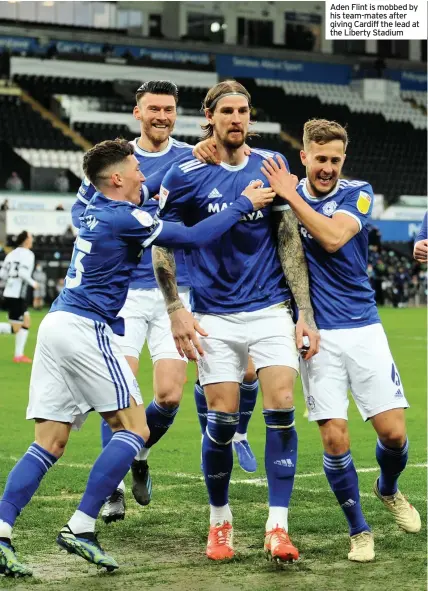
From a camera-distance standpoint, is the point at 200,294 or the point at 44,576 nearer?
the point at 44,576

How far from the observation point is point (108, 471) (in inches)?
202

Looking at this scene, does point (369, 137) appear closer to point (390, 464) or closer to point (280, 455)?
point (390, 464)

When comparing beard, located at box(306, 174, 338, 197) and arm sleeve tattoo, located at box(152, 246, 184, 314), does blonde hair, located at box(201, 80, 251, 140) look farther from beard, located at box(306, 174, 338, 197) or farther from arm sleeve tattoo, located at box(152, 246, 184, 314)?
arm sleeve tattoo, located at box(152, 246, 184, 314)

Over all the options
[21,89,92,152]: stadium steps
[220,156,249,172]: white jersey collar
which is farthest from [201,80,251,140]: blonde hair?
[21,89,92,152]: stadium steps

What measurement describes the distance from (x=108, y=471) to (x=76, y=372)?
50cm

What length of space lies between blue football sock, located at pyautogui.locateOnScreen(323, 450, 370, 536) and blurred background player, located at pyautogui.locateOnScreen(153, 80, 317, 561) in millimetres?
229

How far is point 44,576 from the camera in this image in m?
4.92

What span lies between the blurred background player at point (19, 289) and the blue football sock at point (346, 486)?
11.7 m

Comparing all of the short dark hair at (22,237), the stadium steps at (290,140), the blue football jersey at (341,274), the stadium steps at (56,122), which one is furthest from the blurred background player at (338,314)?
the stadium steps at (290,140)

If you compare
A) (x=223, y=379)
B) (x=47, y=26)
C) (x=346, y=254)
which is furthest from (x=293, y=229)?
(x=47, y=26)

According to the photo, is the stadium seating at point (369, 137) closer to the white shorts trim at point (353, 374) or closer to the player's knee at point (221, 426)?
the white shorts trim at point (353, 374)

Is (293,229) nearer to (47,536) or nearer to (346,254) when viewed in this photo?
(346,254)

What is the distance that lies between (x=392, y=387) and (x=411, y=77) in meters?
45.4

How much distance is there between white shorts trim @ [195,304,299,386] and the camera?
5582 mm
